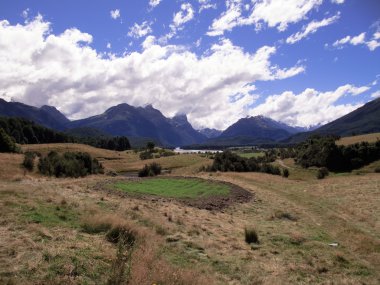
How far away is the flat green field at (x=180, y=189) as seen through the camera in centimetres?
3484

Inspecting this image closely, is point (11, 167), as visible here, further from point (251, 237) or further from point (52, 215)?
point (251, 237)

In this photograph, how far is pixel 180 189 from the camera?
38938 millimetres

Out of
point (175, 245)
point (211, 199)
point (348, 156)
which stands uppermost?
point (175, 245)

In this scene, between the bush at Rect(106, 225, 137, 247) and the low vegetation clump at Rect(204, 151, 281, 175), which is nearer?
the bush at Rect(106, 225, 137, 247)

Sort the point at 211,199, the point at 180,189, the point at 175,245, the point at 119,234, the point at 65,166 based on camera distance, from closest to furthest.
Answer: the point at 119,234, the point at 175,245, the point at 211,199, the point at 180,189, the point at 65,166

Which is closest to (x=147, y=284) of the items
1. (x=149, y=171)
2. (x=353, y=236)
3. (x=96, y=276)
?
(x=96, y=276)

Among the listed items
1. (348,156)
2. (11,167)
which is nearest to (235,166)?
(348,156)

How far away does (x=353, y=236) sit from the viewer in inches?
845

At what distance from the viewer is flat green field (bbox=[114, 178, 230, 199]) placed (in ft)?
114

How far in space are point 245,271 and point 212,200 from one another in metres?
18.9

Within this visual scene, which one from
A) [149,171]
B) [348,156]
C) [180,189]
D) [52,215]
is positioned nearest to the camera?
[52,215]

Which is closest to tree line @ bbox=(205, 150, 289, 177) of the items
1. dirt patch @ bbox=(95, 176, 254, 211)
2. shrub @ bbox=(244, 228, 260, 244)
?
dirt patch @ bbox=(95, 176, 254, 211)

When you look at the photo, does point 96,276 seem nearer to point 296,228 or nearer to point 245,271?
point 245,271

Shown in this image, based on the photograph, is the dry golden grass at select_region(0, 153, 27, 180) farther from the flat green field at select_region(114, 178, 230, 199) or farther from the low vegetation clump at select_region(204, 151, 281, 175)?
the low vegetation clump at select_region(204, 151, 281, 175)
